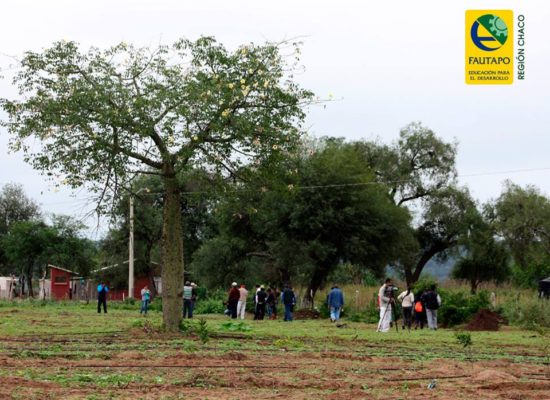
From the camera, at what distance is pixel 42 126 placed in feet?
86.3

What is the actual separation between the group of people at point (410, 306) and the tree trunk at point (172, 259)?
777cm

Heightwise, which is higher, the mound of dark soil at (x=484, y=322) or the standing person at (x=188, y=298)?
the standing person at (x=188, y=298)

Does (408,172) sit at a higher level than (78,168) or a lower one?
higher

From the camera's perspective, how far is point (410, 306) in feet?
118

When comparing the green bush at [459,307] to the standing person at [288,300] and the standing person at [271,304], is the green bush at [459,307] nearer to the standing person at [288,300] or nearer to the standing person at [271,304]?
the standing person at [288,300]

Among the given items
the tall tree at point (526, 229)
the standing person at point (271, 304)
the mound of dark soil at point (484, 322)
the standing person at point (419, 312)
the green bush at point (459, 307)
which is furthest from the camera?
the tall tree at point (526, 229)

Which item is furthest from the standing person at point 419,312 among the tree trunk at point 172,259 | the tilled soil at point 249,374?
the tilled soil at point 249,374

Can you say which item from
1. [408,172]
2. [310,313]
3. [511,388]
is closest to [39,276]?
[408,172]

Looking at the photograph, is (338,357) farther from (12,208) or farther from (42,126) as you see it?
(12,208)

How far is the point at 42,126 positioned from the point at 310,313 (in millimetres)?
23770

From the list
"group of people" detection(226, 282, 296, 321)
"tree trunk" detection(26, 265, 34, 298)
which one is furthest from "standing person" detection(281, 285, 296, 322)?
"tree trunk" detection(26, 265, 34, 298)

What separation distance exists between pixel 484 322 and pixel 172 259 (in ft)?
47.0

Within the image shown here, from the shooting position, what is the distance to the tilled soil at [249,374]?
1427 centimetres

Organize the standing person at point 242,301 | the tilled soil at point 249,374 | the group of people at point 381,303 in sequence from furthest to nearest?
1. the standing person at point 242,301
2. the group of people at point 381,303
3. the tilled soil at point 249,374
